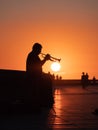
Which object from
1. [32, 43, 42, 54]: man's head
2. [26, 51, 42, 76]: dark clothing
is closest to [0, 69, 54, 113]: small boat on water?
[26, 51, 42, 76]: dark clothing

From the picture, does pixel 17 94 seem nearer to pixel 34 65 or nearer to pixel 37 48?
pixel 34 65

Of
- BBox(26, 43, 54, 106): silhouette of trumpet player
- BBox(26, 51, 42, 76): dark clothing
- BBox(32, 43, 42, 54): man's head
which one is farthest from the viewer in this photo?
BBox(32, 43, 42, 54): man's head

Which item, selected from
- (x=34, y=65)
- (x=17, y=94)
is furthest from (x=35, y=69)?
(x=17, y=94)

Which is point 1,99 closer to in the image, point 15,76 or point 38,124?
point 15,76

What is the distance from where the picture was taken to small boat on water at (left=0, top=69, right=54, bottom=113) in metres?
13.8

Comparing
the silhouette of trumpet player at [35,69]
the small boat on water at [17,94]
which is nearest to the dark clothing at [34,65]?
the silhouette of trumpet player at [35,69]

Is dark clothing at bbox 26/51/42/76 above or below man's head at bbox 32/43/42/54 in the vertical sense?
below

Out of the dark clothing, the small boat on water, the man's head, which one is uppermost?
the man's head

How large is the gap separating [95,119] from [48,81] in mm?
4951

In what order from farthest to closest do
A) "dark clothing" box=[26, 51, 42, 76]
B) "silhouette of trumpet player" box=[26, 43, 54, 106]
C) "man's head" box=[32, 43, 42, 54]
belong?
1. "man's head" box=[32, 43, 42, 54]
2. "dark clothing" box=[26, 51, 42, 76]
3. "silhouette of trumpet player" box=[26, 43, 54, 106]

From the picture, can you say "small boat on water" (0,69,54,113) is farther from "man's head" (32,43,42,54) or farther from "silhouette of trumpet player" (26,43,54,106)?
"man's head" (32,43,42,54)

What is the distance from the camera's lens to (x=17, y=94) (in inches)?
565

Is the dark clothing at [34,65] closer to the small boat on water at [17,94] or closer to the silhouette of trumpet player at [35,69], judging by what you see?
the silhouette of trumpet player at [35,69]

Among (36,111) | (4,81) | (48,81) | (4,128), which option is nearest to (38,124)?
(4,128)
